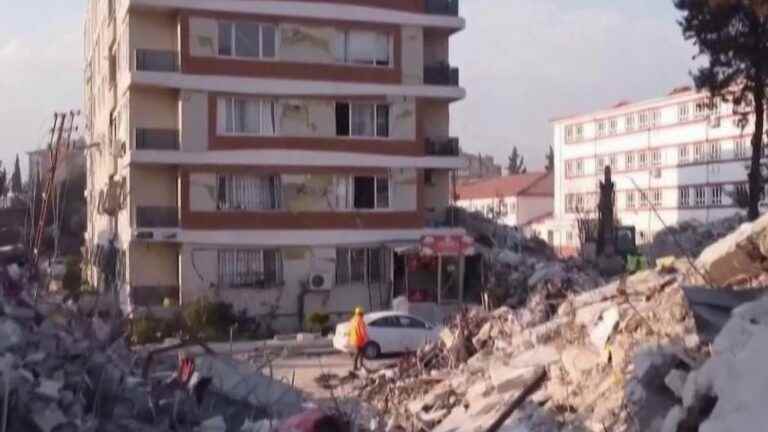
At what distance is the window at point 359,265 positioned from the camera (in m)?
33.2

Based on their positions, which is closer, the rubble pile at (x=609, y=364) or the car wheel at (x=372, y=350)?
the rubble pile at (x=609, y=364)

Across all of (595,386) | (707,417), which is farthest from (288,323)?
(707,417)

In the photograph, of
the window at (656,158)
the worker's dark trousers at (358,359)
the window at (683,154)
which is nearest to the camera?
the worker's dark trousers at (358,359)

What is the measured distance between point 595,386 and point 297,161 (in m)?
21.4

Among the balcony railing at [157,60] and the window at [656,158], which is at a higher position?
the balcony railing at [157,60]

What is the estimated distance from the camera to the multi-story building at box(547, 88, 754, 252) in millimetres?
59438

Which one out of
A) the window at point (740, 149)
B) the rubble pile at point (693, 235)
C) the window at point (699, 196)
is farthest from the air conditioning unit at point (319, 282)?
the window at point (699, 196)

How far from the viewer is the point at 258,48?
3197cm

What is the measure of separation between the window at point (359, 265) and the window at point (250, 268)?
5.75 ft

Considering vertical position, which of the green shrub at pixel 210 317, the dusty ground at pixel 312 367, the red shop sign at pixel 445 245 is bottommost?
the dusty ground at pixel 312 367

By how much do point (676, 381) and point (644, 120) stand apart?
61.3m

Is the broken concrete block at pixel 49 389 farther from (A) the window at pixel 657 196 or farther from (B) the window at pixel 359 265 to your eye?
(A) the window at pixel 657 196

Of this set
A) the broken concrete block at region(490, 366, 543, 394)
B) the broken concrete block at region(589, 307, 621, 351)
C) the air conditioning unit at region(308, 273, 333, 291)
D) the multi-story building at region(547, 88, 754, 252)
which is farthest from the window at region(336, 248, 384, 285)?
the multi-story building at region(547, 88, 754, 252)

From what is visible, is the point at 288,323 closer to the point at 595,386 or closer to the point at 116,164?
the point at 116,164
